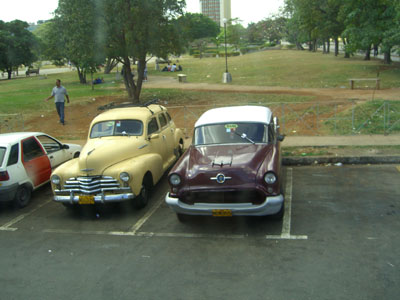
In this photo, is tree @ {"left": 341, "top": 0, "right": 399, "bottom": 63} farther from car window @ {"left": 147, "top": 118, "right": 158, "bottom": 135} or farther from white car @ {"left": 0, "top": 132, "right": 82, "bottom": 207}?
white car @ {"left": 0, "top": 132, "right": 82, "bottom": 207}

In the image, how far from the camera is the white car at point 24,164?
827 centimetres

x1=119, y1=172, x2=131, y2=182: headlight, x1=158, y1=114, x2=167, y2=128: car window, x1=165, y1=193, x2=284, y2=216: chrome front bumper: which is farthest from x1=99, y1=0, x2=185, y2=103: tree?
x1=165, y1=193, x2=284, y2=216: chrome front bumper

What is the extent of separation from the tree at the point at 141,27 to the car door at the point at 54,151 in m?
10.6

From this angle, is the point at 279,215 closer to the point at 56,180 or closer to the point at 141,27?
the point at 56,180

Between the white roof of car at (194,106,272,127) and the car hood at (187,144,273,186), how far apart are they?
68cm

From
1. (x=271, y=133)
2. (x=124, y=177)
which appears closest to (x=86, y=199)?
(x=124, y=177)

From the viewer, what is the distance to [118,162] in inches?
323

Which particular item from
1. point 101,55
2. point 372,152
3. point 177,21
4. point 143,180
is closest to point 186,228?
point 143,180

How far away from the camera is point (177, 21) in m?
21.6

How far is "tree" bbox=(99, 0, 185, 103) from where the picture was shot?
1950cm

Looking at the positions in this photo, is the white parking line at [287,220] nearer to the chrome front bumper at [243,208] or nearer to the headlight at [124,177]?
the chrome front bumper at [243,208]

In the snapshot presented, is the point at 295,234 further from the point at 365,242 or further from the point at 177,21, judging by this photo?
the point at 177,21

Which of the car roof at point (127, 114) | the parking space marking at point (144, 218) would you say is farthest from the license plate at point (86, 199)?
the car roof at point (127, 114)

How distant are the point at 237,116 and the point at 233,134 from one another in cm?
59
